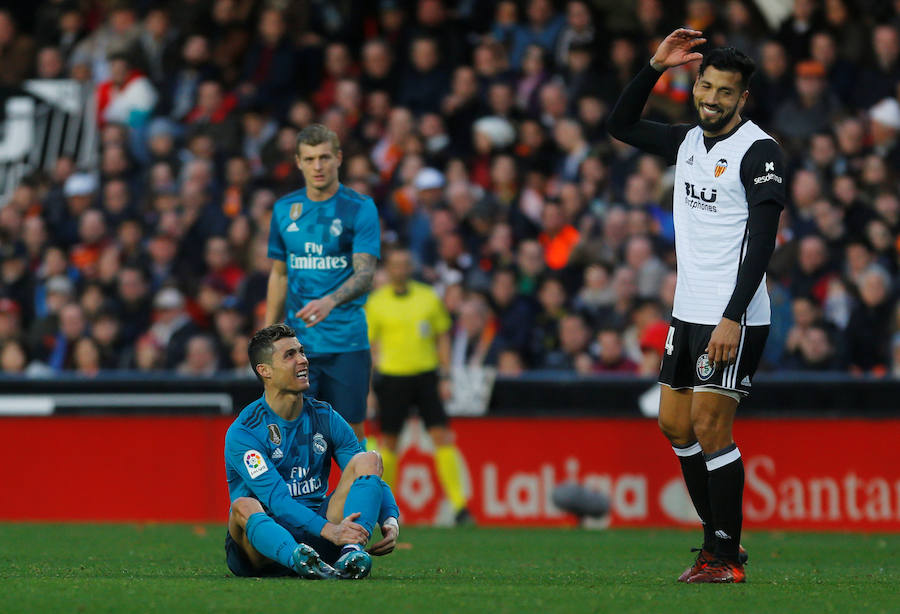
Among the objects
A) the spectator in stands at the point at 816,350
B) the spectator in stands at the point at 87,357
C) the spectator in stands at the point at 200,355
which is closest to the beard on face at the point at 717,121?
the spectator in stands at the point at 816,350

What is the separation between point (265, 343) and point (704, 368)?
6.43ft

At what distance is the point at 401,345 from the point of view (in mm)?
12602

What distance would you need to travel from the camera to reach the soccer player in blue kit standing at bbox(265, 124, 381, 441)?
28.6 ft

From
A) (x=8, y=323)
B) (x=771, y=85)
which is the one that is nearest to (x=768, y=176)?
(x=771, y=85)

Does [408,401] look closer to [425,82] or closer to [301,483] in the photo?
[425,82]

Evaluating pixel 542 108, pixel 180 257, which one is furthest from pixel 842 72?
pixel 180 257

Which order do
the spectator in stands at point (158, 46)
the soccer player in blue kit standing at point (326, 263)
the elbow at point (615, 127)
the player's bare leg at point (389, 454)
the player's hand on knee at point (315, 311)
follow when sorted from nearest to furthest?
1. the elbow at point (615, 127)
2. the player's hand on knee at point (315, 311)
3. the soccer player in blue kit standing at point (326, 263)
4. the player's bare leg at point (389, 454)
5. the spectator in stands at point (158, 46)

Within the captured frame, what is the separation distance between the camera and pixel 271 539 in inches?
258

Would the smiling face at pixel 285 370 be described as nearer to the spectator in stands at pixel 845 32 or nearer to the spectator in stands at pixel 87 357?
the spectator in stands at pixel 87 357

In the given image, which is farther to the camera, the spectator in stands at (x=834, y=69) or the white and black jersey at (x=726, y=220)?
the spectator in stands at (x=834, y=69)

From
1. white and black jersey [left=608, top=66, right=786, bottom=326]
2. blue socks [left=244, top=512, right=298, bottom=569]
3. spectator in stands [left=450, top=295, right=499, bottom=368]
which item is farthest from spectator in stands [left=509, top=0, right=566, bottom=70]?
blue socks [left=244, top=512, right=298, bottom=569]

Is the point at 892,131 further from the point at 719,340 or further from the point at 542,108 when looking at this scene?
the point at 719,340

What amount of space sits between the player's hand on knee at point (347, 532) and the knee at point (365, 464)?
262mm

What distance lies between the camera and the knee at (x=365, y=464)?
22.6 ft
